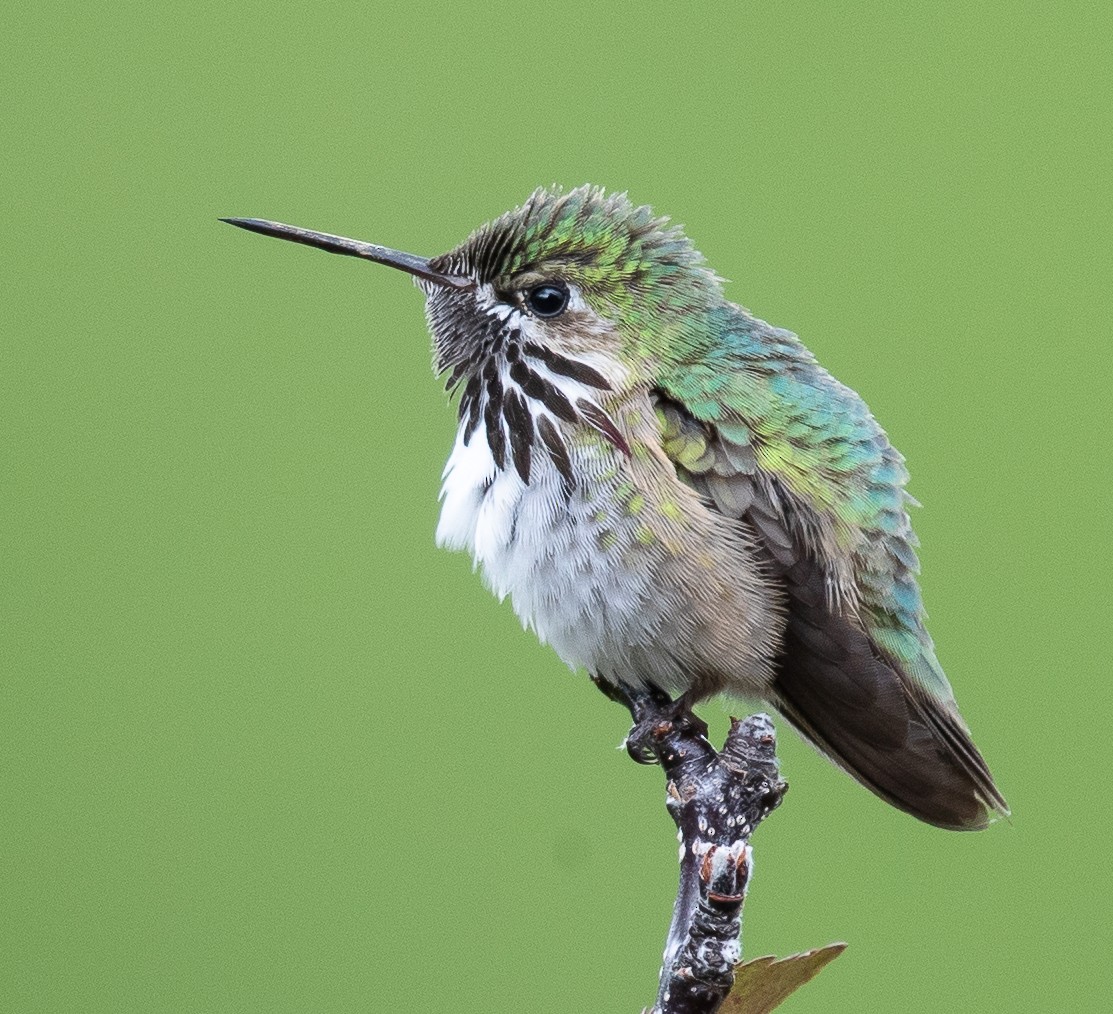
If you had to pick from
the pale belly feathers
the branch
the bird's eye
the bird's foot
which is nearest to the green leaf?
the branch

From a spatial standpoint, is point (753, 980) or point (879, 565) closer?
point (753, 980)

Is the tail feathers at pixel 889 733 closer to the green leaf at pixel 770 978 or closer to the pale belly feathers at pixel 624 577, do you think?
the pale belly feathers at pixel 624 577

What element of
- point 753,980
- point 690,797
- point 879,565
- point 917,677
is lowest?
point 753,980

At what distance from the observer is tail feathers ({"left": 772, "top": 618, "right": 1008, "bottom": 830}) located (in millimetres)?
2863

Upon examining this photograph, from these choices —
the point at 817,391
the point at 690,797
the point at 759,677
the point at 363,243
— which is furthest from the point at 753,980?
the point at 363,243

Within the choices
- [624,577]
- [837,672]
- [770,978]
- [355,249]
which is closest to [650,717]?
[624,577]

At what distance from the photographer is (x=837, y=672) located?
2865mm

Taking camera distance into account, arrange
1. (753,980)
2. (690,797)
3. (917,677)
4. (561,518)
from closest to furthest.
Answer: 1. (753,980)
2. (690,797)
3. (561,518)
4. (917,677)

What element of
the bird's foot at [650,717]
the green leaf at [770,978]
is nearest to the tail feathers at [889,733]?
the bird's foot at [650,717]

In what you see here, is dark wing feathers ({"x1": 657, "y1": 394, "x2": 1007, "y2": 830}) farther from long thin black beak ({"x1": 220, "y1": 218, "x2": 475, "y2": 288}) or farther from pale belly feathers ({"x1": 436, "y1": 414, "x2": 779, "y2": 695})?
long thin black beak ({"x1": 220, "y1": 218, "x2": 475, "y2": 288})

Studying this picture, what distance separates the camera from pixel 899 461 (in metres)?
3.07

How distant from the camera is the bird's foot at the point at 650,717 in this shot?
2605 millimetres

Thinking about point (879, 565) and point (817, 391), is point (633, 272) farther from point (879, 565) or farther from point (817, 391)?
point (879, 565)

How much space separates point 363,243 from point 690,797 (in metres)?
1.35
